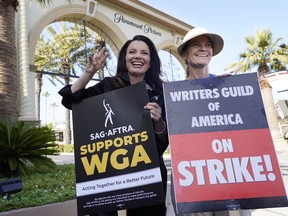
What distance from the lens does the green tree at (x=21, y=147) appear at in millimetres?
6859

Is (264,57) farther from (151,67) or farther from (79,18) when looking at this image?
(151,67)

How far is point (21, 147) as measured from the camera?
275 inches

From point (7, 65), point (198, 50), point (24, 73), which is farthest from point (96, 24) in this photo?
point (198, 50)

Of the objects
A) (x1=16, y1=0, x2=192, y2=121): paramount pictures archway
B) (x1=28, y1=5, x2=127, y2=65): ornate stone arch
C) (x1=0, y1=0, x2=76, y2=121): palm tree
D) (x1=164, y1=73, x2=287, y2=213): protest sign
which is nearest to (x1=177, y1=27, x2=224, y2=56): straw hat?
(x1=164, y1=73, x2=287, y2=213): protest sign

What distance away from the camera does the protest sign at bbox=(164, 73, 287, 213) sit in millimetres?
1692

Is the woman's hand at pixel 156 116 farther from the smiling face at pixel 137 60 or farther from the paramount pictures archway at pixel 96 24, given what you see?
the paramount pictures archway at pixel 96 24

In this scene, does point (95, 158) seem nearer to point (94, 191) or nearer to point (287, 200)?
point (94, 191)

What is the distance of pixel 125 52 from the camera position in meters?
2.09

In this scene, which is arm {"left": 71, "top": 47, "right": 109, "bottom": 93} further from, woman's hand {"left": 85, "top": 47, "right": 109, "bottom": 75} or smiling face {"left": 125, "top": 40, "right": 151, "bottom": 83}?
smiling face {"left": 125, "top": 40, "right": 151, "bottom": 83}

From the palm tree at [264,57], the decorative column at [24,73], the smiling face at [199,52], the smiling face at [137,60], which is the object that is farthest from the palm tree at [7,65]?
the palm tree at [264,57]

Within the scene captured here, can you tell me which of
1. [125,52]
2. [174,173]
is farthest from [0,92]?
[174,173]

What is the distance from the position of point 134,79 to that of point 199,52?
515 mm

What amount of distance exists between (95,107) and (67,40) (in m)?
22.4

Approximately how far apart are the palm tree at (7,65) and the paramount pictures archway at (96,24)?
3301mm
